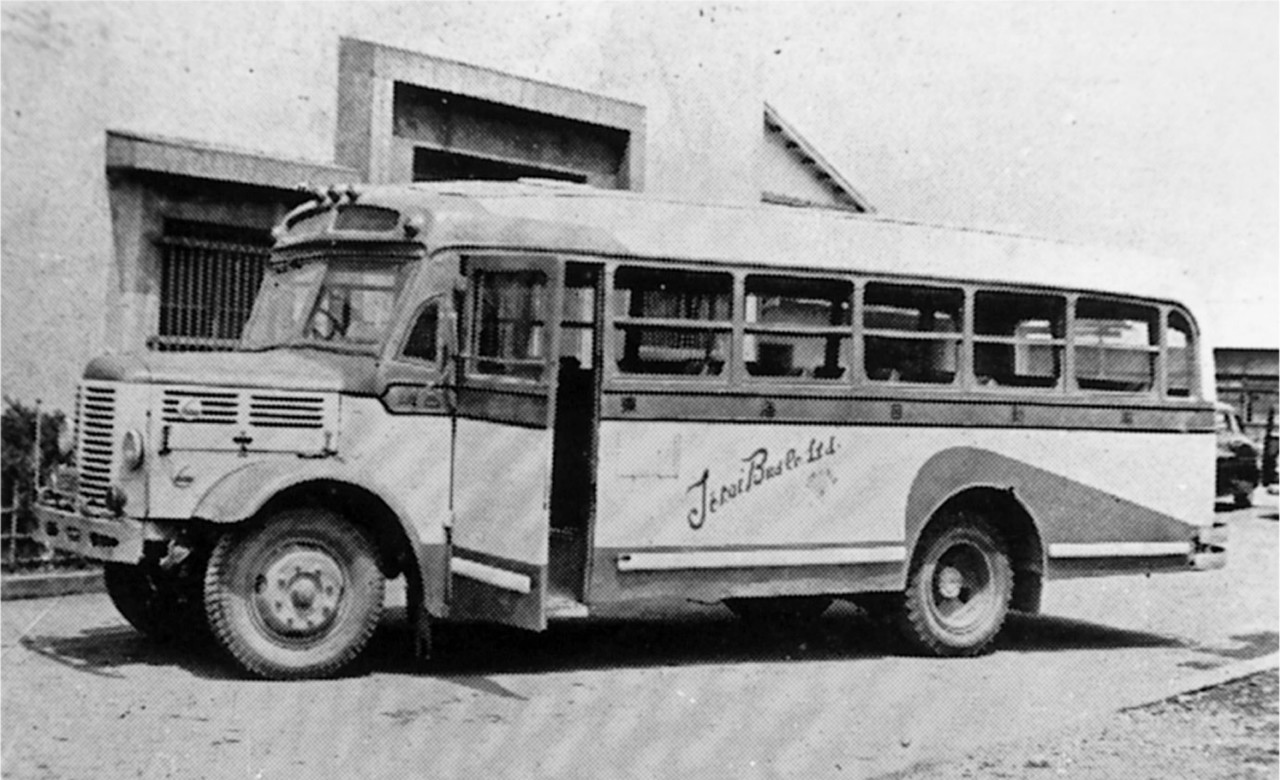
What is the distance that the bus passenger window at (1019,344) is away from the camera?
998cm

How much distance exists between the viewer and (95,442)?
7922 mm


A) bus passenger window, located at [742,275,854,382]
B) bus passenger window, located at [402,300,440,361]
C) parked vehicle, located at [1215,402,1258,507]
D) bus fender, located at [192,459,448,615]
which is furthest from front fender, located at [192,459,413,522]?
parked vehicle, located at [1215,402,1258,507]

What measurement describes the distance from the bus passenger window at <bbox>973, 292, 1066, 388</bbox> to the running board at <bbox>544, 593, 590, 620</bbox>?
3286 millimetres

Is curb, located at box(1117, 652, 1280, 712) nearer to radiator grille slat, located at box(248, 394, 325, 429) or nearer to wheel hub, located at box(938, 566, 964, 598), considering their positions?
wheel hub, located at box(938, 566, 964, 598)

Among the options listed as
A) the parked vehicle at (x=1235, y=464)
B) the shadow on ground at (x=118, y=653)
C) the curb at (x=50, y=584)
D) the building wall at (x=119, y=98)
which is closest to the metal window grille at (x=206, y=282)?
the building wall at (x=119, y=98)

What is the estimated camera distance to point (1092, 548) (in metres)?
10.0

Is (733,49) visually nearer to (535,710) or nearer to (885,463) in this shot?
(885,463)

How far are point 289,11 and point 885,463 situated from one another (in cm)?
746

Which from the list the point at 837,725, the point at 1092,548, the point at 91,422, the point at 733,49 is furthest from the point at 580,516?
the point at 733,49

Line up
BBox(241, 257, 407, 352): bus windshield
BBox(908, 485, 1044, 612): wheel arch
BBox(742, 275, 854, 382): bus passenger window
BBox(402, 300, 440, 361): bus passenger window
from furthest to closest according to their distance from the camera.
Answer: BBox(908, 485, 1044, 612): wheel arch
BBox(742, 275, 854, 382): bus passenger window
BBox(241, 257, 407, 352): bus windshield
BBox(402, 300, 440, 361): bus passenger window

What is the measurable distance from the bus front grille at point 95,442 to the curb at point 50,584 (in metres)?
2.59

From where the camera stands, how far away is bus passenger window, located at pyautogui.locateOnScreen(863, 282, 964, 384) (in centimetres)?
943

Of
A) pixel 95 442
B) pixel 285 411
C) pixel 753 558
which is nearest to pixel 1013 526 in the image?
pixel 753 558

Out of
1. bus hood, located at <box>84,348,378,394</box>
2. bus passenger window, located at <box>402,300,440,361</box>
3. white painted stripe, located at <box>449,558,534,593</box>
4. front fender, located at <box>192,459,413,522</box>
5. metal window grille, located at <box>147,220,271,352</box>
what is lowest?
white painted stripe, located at <box>449,558,534,593</box>
